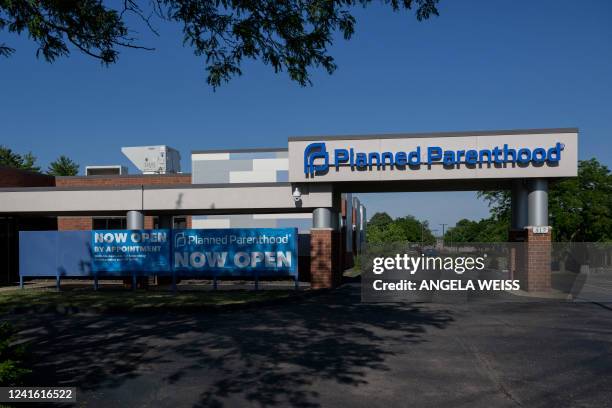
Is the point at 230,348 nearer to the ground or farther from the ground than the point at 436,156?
nearer to the ground

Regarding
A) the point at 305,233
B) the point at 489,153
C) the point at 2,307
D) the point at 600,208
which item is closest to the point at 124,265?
the point at 2,307

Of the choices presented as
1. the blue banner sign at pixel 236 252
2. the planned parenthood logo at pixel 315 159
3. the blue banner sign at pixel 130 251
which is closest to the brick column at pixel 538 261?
the planned parenthood logo at pixel 315 159

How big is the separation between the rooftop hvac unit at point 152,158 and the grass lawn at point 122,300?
17658 mm

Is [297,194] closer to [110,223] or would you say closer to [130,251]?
[130,251]

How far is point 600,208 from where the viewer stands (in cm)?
4147

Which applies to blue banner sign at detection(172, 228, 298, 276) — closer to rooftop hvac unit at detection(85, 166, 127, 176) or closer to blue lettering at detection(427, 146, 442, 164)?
blue lettering at detection(427, 146, 442, 164)

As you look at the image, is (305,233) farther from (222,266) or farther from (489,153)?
(489,153)

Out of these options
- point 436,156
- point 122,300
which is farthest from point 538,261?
point 122,300

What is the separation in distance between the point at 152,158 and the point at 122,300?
21824mm

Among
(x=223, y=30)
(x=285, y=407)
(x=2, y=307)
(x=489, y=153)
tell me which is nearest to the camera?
(x=285, y=407)

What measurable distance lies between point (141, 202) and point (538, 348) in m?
17.8

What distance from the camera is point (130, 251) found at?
71.4ft

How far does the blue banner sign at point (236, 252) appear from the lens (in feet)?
68.3

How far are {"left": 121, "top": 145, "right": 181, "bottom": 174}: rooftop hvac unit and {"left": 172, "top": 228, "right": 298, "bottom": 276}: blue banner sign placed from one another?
17.9 m
